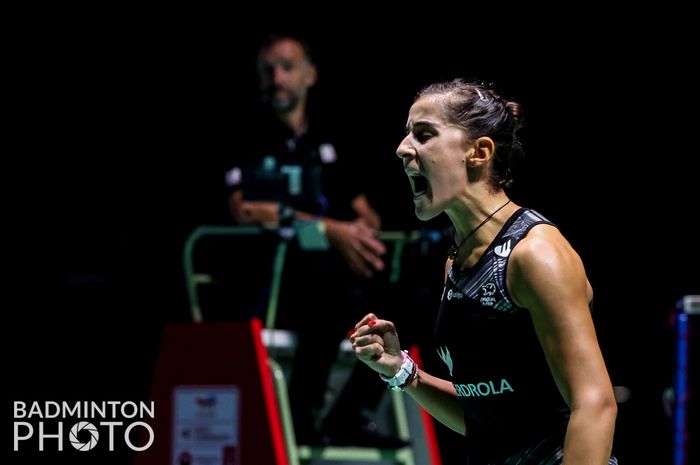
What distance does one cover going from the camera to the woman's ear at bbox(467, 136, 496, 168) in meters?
2.20

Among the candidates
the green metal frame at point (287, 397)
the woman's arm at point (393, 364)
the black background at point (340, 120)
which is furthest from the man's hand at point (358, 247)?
the woman's arm at point (393, 364)

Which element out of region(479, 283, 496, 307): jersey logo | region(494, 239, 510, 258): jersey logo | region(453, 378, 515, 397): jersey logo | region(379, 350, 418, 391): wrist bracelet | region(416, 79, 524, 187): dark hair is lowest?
region(453, 378, 515, 397): jersey logo

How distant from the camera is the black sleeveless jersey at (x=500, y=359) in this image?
2.02 m

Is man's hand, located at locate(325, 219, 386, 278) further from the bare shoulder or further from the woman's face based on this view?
the bare shoulder

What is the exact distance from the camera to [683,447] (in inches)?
165

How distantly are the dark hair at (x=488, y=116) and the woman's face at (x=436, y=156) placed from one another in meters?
0.02

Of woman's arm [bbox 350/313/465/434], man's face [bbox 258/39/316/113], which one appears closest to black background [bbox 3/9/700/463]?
man's face [bbox 258/39/316/113]

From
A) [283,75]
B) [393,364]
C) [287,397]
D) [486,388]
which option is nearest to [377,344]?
[393,364]

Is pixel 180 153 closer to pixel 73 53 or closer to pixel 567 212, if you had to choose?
pixel 73 53

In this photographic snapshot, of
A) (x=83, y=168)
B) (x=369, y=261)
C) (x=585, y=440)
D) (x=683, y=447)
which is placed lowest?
(x=683, y=447)

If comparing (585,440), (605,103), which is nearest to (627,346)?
(605,103)

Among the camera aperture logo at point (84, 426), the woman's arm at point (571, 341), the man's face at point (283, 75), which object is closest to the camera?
the woman's arm at point (571, 341)

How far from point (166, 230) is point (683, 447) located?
2.95 m

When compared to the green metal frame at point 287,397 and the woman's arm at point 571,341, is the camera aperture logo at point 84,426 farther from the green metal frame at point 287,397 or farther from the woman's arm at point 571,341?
the woman's arm at point 571,341
